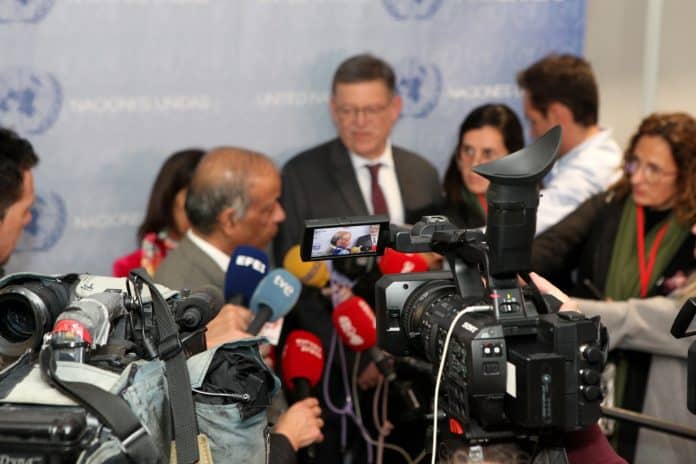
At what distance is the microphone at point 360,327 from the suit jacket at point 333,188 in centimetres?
52

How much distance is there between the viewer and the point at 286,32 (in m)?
3.53

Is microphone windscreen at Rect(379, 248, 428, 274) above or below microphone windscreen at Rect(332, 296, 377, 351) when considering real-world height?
above

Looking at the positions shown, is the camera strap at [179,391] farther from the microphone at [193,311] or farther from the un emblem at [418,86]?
the un emblem at [418,86]

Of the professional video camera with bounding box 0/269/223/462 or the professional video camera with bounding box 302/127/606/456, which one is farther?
the professional video camera with bounding box 302/127/606/456

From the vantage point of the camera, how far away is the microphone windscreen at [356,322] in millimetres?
2670

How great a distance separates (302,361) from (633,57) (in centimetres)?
228

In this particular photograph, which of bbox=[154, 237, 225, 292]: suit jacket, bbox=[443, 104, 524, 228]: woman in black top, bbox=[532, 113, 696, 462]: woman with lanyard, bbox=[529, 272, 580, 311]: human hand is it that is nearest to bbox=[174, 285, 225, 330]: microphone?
bbox=[529, 272, 580, 311]: human hand

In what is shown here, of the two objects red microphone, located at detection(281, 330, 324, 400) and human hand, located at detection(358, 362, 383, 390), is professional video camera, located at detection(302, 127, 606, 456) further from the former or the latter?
human hand, located at detection(358, 362, 383, 390)

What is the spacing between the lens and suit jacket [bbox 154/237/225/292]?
2.45m

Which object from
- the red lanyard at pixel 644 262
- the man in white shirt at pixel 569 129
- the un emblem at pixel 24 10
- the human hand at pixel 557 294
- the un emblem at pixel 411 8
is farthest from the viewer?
the un emblem at pixel 411 8

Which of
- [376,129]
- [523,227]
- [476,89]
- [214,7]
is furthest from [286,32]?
[523,227]

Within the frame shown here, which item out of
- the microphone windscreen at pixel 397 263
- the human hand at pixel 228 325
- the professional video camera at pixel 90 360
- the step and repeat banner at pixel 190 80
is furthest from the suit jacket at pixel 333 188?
the professional video camera at pixel 90 360

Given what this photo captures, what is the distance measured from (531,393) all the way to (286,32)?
2.39m

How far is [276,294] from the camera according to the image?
2324 mm
